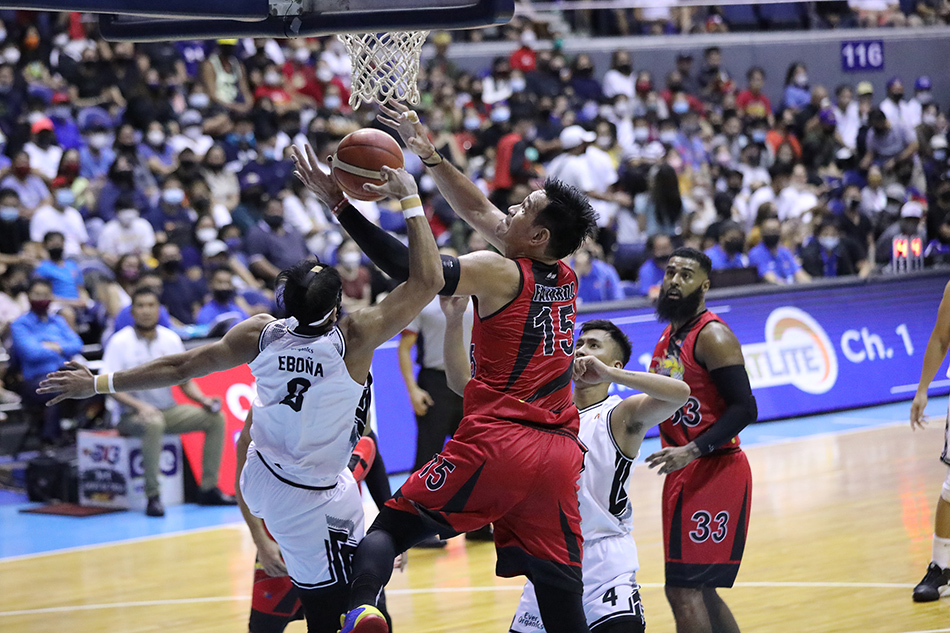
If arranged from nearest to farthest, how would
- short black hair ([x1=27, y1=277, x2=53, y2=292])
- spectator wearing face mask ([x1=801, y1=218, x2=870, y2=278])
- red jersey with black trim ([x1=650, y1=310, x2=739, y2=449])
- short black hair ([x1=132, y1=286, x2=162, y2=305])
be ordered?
1. red jersey with black trim ([x1=650, y1=310, x2=739, y2=449])
2. short black hair ([x1=132, y1=286, x2=162, y2=305])
3. short black hair ([x1=27, y1=277, x2=53, y2=292])
4. spectator wearing face mask ([x1=801, y1=218, x2=870, y2=278])

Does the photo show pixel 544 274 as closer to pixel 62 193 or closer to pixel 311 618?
pixel 311 618

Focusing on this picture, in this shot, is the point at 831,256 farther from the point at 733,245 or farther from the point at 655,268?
the point at 655,268

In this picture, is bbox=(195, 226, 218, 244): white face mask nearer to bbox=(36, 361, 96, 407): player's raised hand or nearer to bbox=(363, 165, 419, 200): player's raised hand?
bbox=(36, 361, 96, 407): player's raised hand

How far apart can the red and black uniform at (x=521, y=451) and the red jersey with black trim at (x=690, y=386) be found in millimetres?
935

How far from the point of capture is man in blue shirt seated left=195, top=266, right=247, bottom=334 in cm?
1127

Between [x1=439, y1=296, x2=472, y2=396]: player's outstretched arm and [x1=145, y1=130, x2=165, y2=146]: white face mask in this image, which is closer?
[x1=439, y1=296, x2=472, y2=396]: player's outstretched arm

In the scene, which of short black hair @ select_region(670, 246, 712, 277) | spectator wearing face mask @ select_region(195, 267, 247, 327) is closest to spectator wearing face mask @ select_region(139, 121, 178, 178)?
spectator wearing face mask @ select_region(195, 267, 247, 327)

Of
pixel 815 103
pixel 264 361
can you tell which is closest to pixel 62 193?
pixel 264 361

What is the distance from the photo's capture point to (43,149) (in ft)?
45.5

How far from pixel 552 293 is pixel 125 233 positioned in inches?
353

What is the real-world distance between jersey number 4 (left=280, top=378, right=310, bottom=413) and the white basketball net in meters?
1.69

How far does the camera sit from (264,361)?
4.43m

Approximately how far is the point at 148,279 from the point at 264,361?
644cm

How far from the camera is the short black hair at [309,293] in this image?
4.38 metres
